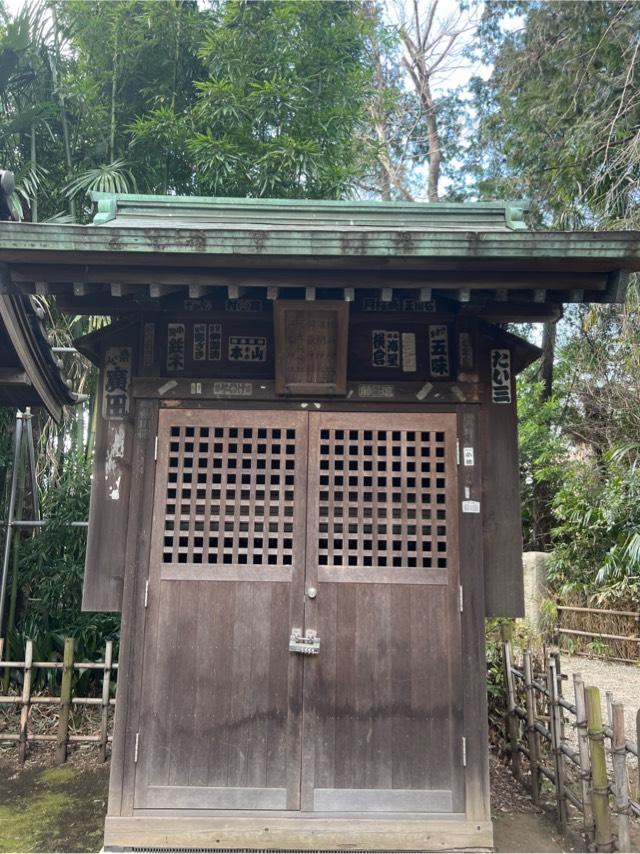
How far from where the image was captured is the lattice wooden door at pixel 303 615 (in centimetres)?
374

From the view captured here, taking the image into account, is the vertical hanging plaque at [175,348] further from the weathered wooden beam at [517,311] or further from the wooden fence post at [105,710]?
the wooden fence post at [105,710]

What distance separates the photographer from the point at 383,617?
392 centimetres

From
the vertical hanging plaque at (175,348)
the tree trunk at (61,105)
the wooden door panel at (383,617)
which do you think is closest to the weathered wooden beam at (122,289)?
the vertical hanging plaque at (175,348)

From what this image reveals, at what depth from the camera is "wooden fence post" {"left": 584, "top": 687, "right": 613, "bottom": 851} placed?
375 cm

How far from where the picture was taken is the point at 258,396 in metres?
4.11

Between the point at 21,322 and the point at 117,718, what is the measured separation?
8.52 feet

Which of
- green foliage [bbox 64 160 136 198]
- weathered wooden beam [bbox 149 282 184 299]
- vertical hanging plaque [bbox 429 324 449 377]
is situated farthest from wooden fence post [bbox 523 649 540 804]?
green foliage [bbox 64 160 136 198]

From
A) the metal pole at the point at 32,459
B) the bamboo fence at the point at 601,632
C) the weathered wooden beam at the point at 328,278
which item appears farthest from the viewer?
the bamboo fence at the point at 601,632

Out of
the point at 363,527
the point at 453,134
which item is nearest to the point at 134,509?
the point at 363,527

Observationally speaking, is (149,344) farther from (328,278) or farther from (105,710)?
(105,710)

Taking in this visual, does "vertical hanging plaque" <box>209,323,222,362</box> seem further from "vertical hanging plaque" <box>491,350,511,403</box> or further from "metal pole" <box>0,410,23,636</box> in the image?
"metal pole" <box>0,410,23,636</box>

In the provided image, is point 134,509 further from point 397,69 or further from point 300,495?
point 397,69

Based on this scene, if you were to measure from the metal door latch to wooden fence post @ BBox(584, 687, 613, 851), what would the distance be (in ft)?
5.42

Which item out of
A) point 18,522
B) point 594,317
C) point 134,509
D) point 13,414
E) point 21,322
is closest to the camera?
point 134,509
